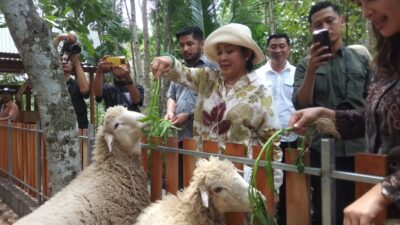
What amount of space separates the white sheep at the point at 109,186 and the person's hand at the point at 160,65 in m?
0.81

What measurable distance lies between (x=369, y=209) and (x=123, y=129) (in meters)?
2.78

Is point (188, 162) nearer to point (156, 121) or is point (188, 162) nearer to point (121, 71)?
point (156, 121)

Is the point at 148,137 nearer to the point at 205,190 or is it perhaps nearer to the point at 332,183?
the point at 205,190

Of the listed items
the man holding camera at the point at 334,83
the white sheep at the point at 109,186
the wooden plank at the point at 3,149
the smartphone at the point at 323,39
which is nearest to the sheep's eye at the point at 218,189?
the man holding camera at the point at 334,83

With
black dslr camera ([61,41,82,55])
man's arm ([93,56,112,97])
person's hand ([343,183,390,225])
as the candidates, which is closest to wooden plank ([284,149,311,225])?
person's hand ([343,183,390,225])

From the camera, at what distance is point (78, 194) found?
3.51 metres

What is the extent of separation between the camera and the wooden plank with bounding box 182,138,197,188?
9.93 feet

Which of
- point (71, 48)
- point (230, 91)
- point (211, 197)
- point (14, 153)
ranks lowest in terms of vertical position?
point (14, 153)

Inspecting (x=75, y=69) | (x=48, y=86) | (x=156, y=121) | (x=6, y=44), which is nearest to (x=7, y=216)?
(x=75, y=69)

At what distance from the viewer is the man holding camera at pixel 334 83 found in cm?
295

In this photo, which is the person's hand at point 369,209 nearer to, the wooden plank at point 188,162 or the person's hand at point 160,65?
the wooden plank at point 188,162

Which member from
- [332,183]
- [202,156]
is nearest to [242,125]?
[202,156]

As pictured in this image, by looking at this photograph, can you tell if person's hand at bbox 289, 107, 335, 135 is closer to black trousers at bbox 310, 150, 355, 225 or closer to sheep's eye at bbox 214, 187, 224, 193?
black trousers at bbox 310, 150, 355, 225

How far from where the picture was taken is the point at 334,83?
125 inches
